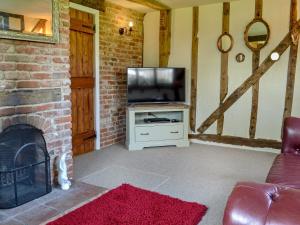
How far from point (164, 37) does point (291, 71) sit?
219 cm

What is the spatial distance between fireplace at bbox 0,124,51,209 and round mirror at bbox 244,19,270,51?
3.40 meters

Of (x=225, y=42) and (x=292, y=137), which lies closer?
(x=292, y=137)

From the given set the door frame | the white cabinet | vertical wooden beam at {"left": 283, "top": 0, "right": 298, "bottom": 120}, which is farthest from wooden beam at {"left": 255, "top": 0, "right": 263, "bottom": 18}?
the door frame

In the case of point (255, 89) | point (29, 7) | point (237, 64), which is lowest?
point (255, 89)

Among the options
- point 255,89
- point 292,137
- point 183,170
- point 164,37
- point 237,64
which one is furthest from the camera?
point 164,37

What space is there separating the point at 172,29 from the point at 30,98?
325 centimetres

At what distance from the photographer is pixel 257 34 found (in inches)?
173

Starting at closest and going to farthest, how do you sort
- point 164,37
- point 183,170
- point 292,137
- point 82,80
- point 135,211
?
point 135,211
point 292,137
point 183,170
point 82,80
point 164,37

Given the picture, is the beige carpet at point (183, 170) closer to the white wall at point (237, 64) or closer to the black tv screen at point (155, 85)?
the white wall at point (237, 64)

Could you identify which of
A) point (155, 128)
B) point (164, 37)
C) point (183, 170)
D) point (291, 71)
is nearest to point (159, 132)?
point (155, 128)

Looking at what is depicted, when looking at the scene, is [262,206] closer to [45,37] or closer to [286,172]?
[286,172]

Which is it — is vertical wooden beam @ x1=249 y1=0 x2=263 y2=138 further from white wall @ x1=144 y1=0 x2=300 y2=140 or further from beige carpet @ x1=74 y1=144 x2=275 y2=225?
beige carpet @ x1=74 y1=144 x2=275 y2=225

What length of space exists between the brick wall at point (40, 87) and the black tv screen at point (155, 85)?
187cm

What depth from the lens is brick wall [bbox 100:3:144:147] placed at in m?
4.58
